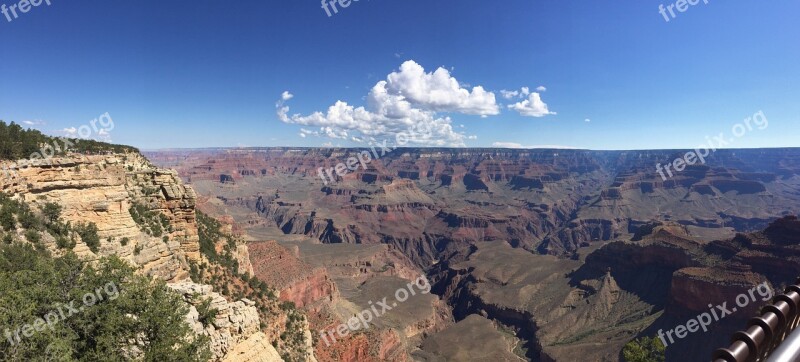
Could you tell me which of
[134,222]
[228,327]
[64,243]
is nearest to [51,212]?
[64,243]

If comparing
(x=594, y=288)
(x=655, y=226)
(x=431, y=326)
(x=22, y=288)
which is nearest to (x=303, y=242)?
(x=431, y=326)

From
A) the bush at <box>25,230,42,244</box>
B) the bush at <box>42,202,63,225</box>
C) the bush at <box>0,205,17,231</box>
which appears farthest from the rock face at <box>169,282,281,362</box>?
the bush at <box>0,205,17,231</box>

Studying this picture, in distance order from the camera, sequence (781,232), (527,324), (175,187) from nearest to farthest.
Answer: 1. (175,187)
2. (781,232)
3. (527,324)

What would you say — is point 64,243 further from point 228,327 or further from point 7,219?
point 228,327

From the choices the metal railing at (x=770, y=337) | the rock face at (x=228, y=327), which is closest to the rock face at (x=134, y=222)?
the rock face at (x=228, y=327)

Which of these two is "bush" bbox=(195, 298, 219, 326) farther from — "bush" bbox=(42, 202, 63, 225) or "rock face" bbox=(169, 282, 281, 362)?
"bush" bbox=(42, 202, 63, 225)

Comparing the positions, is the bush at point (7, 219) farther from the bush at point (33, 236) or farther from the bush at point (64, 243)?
the bush at point (64, 243)

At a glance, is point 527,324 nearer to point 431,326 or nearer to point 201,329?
point 431,326
